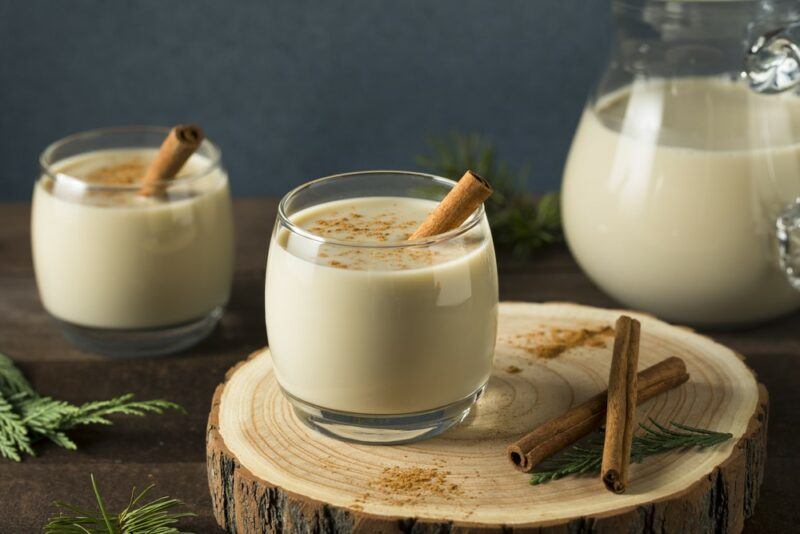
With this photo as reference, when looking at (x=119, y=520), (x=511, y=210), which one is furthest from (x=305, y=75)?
(x=119, y=520)

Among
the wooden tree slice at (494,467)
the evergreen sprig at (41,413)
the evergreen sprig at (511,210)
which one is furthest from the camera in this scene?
the evergreen sprig at (511,210)

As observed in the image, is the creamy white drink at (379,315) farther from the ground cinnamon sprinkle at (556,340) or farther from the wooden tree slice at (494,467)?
the ground cinnamon sprinkle at (556,340)

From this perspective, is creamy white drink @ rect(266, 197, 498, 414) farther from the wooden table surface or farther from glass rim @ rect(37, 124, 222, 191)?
glass rim @ rect(37, 124, 222, 191)

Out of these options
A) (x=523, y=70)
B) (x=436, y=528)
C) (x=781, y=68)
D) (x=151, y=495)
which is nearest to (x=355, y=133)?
(x=523, y=70)

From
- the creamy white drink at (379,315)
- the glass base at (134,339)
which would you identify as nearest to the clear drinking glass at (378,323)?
the creamy white drink at (379,315)

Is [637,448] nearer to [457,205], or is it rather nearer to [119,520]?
[457,205]

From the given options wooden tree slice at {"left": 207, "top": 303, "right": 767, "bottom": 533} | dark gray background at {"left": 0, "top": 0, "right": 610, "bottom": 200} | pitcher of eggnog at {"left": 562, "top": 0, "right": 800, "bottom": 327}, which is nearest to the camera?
wooden tree slice at {"left": 207, "top": 303, "right": 767, "bottom": 533}

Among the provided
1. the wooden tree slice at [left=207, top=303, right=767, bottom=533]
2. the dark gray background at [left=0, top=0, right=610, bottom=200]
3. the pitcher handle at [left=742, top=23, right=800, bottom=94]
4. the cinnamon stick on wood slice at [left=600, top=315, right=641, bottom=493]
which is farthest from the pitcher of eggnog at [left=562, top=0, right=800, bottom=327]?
the dark gray background at [left=0, top=0, right=610, bottom=200]
